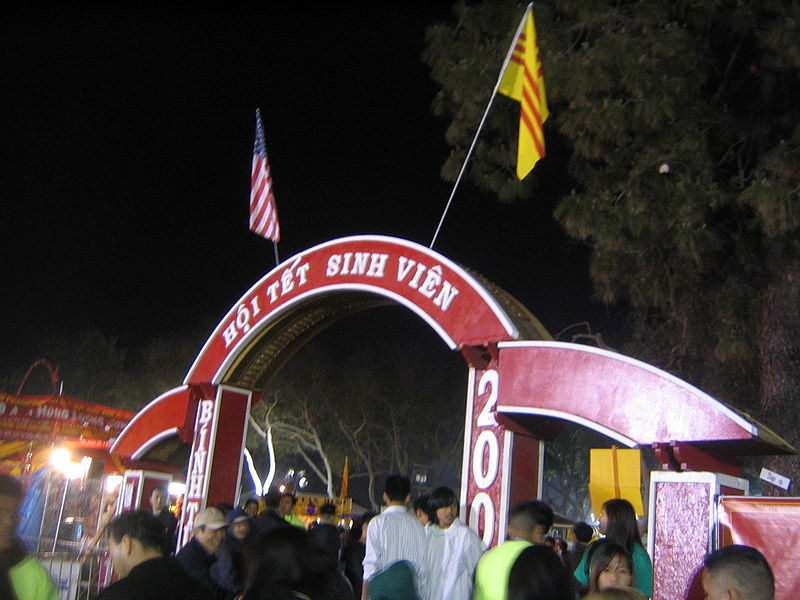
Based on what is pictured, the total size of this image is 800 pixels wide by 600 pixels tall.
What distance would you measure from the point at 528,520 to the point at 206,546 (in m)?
2.71

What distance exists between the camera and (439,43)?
1412 centimetres

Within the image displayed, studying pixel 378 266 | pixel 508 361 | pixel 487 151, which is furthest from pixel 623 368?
pixel 487 151

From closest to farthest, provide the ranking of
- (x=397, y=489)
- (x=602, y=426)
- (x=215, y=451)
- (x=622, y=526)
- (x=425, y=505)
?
(x=622, y=526), (x=397, y=489), (x=425, y=505), (x=602, y=426), (x=215, y=451)

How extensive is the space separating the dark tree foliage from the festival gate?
3660 mm

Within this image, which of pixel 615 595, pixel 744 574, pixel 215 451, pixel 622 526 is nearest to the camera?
pixel 615 595

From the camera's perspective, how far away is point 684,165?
1167 cm

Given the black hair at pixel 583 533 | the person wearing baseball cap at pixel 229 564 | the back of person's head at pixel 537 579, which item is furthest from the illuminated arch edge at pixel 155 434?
the back of person's head at pixel 537 579

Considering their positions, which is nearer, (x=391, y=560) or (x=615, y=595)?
(x=615, y=595)

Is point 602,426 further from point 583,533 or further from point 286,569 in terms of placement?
point 286,569

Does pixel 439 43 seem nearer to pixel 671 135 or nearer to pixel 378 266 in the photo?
pixel 671 135

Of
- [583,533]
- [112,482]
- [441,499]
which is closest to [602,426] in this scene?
[441,499]

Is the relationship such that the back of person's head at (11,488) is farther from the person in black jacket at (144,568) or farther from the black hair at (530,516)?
the black hair at (530,516)

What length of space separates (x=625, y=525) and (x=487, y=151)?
937cm

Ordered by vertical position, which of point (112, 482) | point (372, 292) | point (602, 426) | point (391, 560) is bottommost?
point (391, 560)
